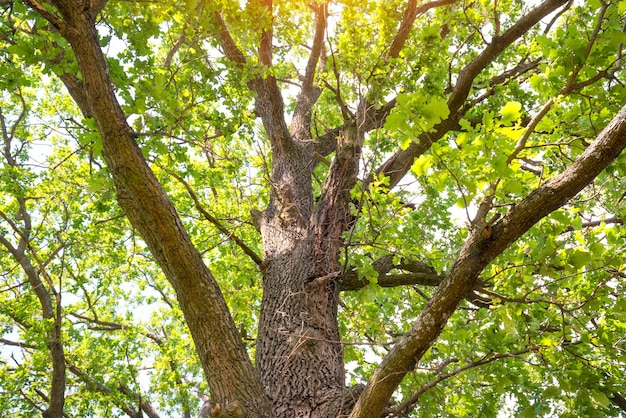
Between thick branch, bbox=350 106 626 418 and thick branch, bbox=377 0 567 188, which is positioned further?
thick branch, bbox=377 0 567 188

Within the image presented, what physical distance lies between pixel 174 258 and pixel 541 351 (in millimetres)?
2118

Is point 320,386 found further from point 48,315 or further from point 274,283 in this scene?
point 48,315

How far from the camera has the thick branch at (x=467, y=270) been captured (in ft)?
6.20

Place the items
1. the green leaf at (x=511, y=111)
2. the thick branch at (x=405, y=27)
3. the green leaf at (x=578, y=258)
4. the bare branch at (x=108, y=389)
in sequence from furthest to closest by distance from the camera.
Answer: the bare branch at (x=108, y=389) → the thick branch at (x=405, y=27) → the green leaf at (x=578, y=258) → the green leaf at (x=511, y=111)

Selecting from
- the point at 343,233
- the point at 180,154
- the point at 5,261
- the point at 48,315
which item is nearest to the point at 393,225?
the point at 343,233

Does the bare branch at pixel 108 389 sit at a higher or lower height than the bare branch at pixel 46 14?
lower

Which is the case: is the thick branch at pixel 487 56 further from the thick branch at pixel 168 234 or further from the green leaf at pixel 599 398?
the green leaf at pixel 599 398

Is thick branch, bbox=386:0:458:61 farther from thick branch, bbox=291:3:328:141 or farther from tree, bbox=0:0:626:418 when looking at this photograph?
thick branch, bbox=291:3:328:141

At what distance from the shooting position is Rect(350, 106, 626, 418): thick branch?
6.20 ft

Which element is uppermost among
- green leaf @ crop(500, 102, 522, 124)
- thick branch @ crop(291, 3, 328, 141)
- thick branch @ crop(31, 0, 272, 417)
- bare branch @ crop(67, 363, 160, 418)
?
thick branch @ crop(291, 3, 328, 141)

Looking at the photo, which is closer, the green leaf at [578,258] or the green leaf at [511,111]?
the green leaf at [511,111]

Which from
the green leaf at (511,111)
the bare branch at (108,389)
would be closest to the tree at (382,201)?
the green leaf at (511,111)

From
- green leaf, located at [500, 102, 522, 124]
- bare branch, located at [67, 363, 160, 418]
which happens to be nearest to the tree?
green leaf, located at [500, 102, 522, 124]

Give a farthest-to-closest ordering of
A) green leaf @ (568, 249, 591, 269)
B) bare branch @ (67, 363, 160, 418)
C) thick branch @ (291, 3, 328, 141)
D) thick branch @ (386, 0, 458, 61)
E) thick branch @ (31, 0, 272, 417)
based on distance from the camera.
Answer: bare branch @ (67, 363, 160, 418) < thick branch @ (291, 3, 328, 141) < thick branch @ (386, 0, 458, 61) < thick branch @ (31, 0, 272, 417) < green leaf @ (568, 249, 591, 269)
